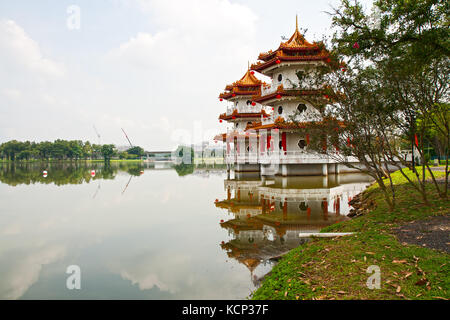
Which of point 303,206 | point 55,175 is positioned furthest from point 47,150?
point 303,206

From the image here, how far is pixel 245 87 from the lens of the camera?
40312 mm

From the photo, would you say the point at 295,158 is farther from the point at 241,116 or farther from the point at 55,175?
the point at 55,175

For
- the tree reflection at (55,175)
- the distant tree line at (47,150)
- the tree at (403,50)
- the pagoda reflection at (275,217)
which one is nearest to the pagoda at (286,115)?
the pagoda reflection at (275,217)

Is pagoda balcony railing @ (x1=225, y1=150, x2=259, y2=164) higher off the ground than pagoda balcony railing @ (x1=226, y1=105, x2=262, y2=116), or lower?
lower

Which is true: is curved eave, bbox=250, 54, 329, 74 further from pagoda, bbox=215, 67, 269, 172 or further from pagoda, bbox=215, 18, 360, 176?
pagoda, bbox=215, 67, 269, 172

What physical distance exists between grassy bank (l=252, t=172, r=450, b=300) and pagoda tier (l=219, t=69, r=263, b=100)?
33.7 metres

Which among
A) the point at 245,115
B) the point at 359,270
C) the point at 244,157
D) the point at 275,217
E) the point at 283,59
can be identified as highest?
the point at 283,59

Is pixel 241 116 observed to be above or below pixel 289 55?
below

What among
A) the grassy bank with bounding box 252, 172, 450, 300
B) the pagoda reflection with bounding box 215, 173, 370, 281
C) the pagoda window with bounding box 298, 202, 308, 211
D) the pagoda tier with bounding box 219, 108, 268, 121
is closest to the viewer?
the grassy bank with bounding box 252, 172, 450, 300

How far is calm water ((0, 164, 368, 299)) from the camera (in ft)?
21.9

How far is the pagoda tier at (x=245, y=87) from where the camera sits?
39.8 meters

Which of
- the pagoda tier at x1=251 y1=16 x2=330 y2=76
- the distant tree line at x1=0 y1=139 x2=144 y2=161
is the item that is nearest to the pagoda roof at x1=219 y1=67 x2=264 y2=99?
the pagoda tier at x1=251 y1=16 x2=330 y2=76

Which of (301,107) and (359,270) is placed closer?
(359,270)

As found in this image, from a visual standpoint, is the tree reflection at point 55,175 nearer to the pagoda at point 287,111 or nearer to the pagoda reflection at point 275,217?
the pagoda at point 287,111
